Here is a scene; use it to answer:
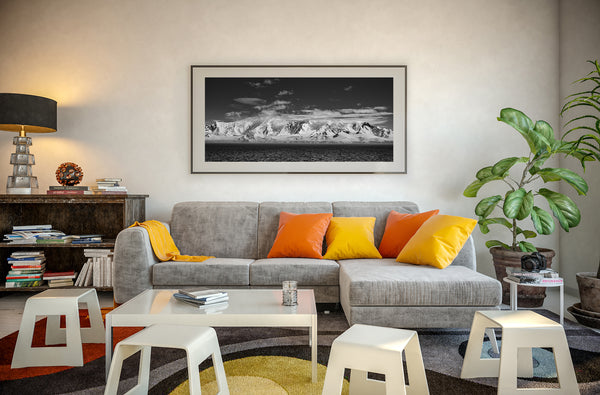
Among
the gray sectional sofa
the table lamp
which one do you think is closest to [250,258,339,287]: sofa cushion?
the gray sectional sofa

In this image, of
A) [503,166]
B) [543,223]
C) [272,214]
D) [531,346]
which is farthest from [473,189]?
[531,346]

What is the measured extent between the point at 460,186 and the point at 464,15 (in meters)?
1.65

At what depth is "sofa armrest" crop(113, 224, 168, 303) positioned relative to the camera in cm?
296

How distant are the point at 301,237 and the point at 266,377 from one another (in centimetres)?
144

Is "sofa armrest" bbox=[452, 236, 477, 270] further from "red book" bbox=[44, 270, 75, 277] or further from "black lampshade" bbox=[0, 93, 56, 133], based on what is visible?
"black lampshade" bbox=[0, 93, 56, 133]

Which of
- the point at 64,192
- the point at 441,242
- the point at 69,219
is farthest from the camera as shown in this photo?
the point at 69,219

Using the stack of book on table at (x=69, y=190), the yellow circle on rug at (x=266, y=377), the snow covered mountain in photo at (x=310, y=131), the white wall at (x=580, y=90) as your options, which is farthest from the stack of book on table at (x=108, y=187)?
the white wall at (x=580, y=90)

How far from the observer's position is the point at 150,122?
156 inches

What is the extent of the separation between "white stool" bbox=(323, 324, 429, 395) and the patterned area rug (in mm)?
328

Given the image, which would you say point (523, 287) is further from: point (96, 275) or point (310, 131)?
point (96, 275)

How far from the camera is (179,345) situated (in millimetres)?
1473

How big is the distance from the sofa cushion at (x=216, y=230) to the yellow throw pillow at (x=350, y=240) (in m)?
0.69

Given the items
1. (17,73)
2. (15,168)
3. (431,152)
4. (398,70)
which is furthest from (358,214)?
(17,73)

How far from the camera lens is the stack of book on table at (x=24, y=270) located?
3.46m
